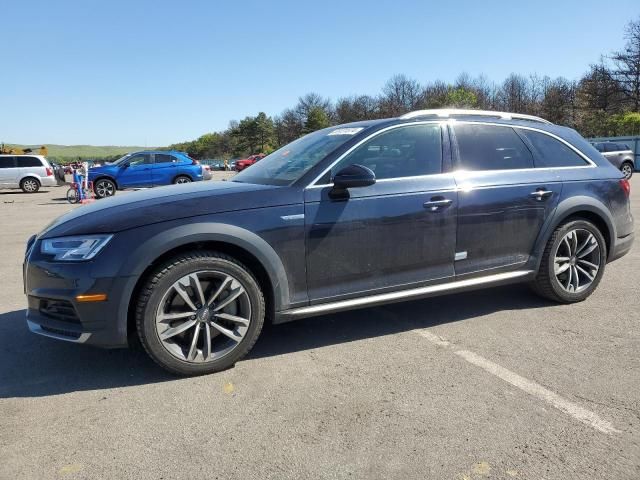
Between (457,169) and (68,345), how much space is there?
331 centimetres

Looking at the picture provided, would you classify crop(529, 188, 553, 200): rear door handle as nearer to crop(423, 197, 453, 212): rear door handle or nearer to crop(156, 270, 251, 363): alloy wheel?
crop(423, 197, 453, 212): rear door handle

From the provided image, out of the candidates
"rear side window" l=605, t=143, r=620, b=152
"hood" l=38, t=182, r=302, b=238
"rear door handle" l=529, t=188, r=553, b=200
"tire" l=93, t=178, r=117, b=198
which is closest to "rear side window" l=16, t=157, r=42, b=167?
"tire" l=93, t=178, r=117, b=198

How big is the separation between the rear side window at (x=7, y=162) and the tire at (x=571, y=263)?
23.5 m

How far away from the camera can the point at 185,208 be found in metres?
3.20

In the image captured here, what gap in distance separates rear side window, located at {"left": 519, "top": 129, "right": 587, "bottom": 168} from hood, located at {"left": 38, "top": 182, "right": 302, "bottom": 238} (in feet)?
7.68

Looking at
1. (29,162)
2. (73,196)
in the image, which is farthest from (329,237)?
(29,162)

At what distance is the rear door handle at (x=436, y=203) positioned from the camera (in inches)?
147

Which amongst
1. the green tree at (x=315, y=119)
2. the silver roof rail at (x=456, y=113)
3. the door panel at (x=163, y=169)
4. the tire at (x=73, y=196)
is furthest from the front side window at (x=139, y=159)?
the green tree at (x=315, y=119)

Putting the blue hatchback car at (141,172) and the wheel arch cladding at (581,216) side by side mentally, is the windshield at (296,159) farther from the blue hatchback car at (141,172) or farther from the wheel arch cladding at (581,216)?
the blue hatchback car at (141,172)

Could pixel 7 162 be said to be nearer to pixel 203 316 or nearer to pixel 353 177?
pixel 203 316

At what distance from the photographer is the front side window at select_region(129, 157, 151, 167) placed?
1845 centimetres

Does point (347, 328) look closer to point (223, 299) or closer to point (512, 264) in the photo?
point (223, 299)

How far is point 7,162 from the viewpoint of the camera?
71.7 ft

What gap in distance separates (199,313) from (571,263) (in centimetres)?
334
